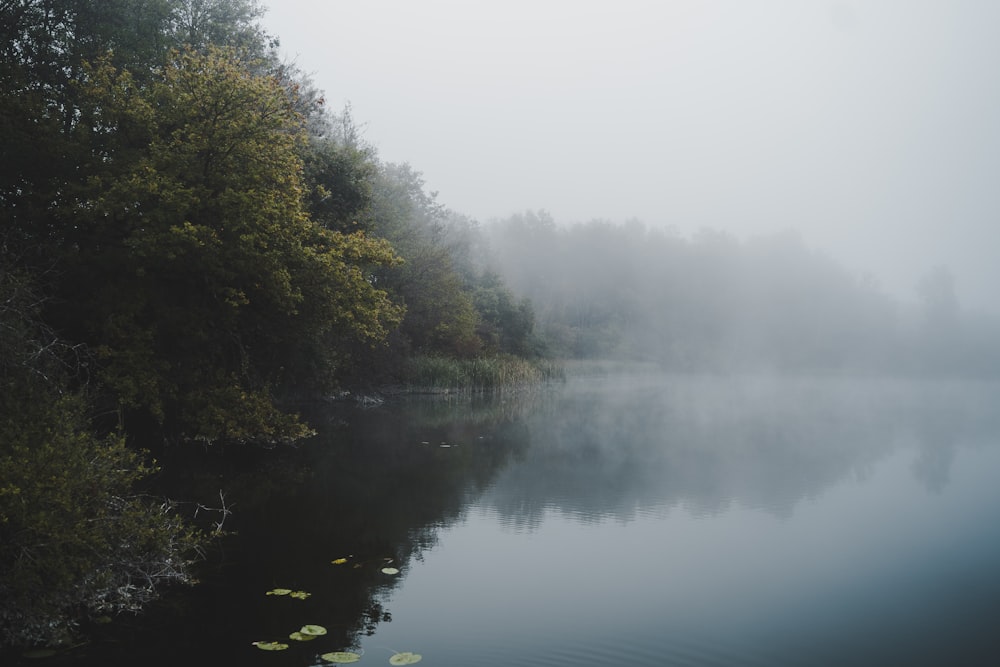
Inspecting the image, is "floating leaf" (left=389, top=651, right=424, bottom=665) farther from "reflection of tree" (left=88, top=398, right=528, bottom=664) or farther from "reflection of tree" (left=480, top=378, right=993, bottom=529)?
"reflection of tree" (left=480, top=378, right=993, bottom=529)

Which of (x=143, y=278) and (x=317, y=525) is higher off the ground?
(x=143, y=278)

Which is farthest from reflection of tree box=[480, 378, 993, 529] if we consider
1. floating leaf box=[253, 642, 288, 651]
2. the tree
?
the tree

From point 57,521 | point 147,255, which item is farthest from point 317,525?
point 147,255

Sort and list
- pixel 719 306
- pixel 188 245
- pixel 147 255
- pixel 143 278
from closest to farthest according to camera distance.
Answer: pixel 147 255 → pixel 188 245 → pixel 143 278 → pixel 719 306

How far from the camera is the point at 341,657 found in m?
6.02

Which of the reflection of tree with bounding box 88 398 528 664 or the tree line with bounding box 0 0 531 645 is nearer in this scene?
the reflection of tree with bounding box 88 398 528 664

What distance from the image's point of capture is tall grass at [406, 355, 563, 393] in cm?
3659

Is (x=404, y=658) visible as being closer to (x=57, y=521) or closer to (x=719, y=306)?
(x=57, y=521)

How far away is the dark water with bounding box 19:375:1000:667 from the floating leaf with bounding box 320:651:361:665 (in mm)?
137

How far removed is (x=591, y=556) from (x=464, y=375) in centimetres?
2812

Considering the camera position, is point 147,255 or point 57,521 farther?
point 147,255

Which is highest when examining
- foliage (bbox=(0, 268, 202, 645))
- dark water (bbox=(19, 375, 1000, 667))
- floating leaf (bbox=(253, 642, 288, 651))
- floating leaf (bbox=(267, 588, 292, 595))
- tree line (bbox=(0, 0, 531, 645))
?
tree line (bbox=(0, 0, 531, 645))

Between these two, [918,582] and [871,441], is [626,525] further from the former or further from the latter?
[871,441]

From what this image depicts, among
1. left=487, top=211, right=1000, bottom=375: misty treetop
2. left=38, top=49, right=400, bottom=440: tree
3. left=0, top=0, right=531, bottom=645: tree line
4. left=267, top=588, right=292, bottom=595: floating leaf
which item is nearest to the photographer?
left=267, top=588, right=292, bottom=595: floating leaf
